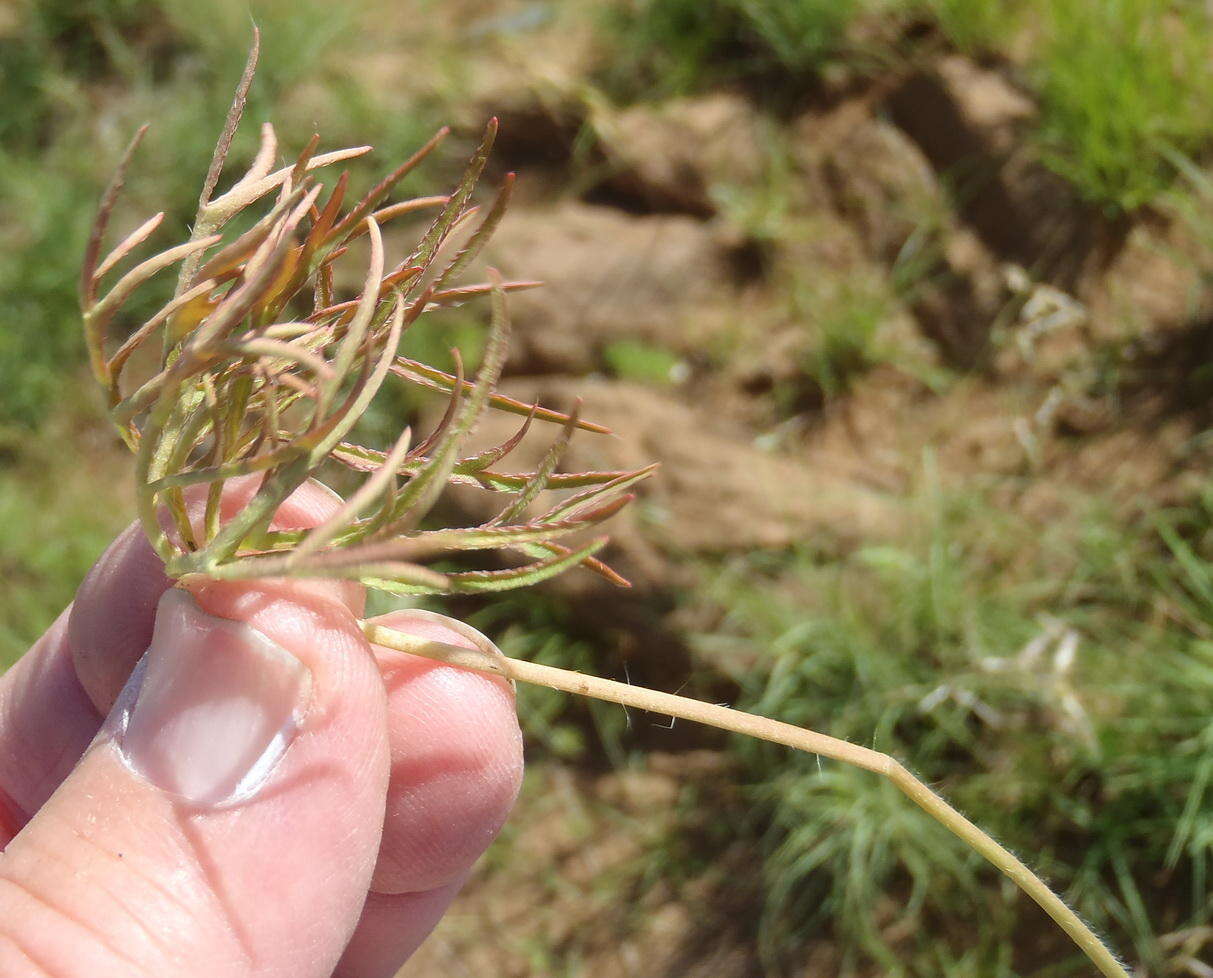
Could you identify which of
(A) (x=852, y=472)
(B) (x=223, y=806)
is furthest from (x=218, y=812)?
(A) (x=852, y=472)

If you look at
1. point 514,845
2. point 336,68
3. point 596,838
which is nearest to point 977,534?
point 596,838

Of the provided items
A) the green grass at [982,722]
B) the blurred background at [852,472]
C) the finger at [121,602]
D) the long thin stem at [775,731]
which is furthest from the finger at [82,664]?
the green grass at [982,722]

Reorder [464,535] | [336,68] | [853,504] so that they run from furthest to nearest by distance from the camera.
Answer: [336,68]
[853,504]
[464,535]

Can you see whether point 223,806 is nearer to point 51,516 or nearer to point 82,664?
point 82,664

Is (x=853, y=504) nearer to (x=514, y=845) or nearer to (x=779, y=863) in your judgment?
(x=779, y=863)

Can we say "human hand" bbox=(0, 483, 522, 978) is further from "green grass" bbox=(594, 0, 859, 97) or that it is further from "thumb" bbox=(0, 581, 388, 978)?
"green grass" bbox=(594, 0, 859, 97)

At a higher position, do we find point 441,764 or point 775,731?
point 775,731

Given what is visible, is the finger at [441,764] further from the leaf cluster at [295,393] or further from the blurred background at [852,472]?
the blurred background at [852,472]
